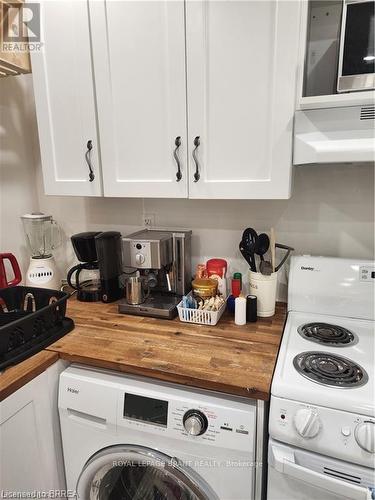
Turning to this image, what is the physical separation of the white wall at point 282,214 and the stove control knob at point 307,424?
0.75 m

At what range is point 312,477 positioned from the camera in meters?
0.87

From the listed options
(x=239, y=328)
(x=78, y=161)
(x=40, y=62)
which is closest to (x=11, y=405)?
(x=239, y=328)

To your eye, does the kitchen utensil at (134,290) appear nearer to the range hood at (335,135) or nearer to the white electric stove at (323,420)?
the white electric stove at (323,420)

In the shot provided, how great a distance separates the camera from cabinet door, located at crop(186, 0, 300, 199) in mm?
1081

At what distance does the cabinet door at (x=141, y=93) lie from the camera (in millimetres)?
1192

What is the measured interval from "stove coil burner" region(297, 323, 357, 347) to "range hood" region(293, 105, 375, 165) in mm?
628

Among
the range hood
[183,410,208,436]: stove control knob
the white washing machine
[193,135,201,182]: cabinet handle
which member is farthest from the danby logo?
the range hood

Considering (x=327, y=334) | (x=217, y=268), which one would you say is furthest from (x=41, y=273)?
(x=327, y=334)

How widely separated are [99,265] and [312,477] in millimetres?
1161

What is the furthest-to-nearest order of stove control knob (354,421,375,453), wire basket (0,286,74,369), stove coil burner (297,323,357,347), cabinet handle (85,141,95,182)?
cabinet handle (85,141,95,182), stove coil burner (297,323,357,347), wire basket (0,286,74,369), stove control knob (354,421,375,453)

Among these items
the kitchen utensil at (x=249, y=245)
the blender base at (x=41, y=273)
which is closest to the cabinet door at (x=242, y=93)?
the kitchen utensil at (x=249, y=245)

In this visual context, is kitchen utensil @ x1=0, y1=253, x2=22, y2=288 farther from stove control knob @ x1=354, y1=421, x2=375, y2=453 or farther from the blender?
stove control knob @ x1=354, y1=421, x2=375, y2=453

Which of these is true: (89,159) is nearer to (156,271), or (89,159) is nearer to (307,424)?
(156,271)

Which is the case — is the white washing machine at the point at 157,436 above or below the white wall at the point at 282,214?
below
